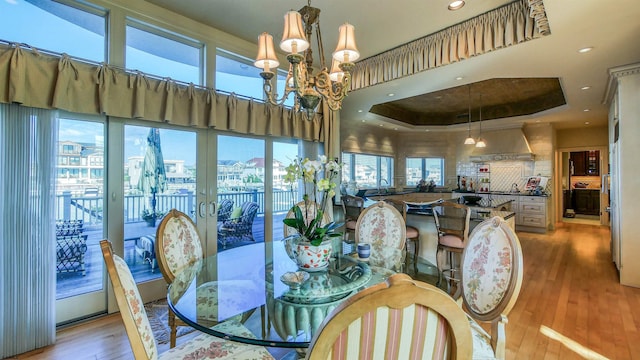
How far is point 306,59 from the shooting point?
233cm

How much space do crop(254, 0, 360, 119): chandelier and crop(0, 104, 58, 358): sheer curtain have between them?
185 cm

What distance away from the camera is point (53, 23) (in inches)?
96.3

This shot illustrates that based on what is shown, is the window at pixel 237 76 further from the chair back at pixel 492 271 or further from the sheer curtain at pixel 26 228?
the chair back at pixel 492 271

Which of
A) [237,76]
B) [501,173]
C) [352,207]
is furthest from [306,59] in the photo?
[501,173]

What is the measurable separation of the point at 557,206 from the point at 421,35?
7660 mm

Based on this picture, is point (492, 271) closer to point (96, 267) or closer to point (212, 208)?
point (212, 208)

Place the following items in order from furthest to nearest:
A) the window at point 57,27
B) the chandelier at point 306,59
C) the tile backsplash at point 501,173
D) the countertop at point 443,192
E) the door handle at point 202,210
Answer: the tile backsplash at point 501,173, the countertop at point 443,192, the door handle at point 202,210, the window at point 57,27, the chandelier at point 306,59

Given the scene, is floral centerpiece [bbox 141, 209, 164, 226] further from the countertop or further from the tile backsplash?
the tile backsplash

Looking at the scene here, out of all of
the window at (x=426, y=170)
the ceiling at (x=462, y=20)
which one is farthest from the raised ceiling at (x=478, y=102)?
the window at (x=426, y=170)

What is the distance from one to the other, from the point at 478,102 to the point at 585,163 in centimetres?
604

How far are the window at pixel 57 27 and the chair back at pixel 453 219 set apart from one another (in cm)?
385

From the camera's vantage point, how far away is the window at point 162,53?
9.33 feet

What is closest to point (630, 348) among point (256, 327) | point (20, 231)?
point (256, 327)

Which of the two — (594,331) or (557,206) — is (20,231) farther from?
(557,206)
